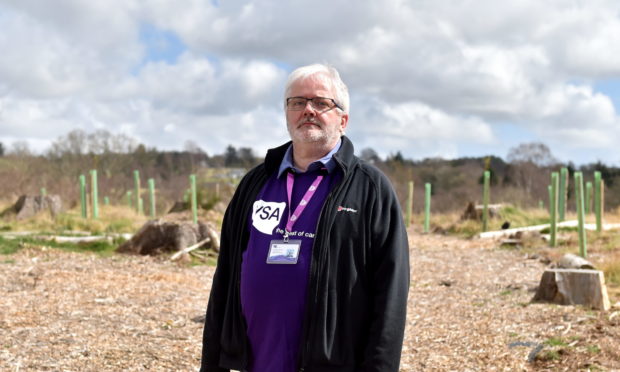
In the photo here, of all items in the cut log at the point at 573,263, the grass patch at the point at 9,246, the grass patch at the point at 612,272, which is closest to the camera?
the cut log at the point at 573,263

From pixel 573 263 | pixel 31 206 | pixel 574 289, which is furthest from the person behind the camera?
pixel 31 206

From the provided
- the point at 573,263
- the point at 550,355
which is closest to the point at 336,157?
the point at 550,355

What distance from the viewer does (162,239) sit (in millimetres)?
12469

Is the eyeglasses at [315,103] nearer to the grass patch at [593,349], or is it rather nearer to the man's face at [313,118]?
the man's face at [313,118]

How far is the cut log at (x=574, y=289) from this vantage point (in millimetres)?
7738

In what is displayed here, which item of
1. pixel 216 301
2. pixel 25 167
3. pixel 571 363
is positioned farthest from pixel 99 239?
pixel 25 167

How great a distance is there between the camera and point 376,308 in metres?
2.68

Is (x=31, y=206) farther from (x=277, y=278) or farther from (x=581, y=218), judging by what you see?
(x=277, y=278)

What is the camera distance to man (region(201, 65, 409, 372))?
2656 mm

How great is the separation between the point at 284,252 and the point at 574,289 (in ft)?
20.2

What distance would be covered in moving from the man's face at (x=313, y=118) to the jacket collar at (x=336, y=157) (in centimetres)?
7

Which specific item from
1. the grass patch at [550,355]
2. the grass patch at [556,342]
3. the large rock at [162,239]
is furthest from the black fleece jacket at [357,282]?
the large rock at [162,239]

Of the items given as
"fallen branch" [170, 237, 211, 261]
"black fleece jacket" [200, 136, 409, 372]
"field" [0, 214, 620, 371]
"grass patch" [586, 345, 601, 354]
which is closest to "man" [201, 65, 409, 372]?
"black fleece jacket" [200, 136, 409, 372]

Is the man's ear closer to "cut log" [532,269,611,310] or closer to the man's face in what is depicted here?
the man's face
